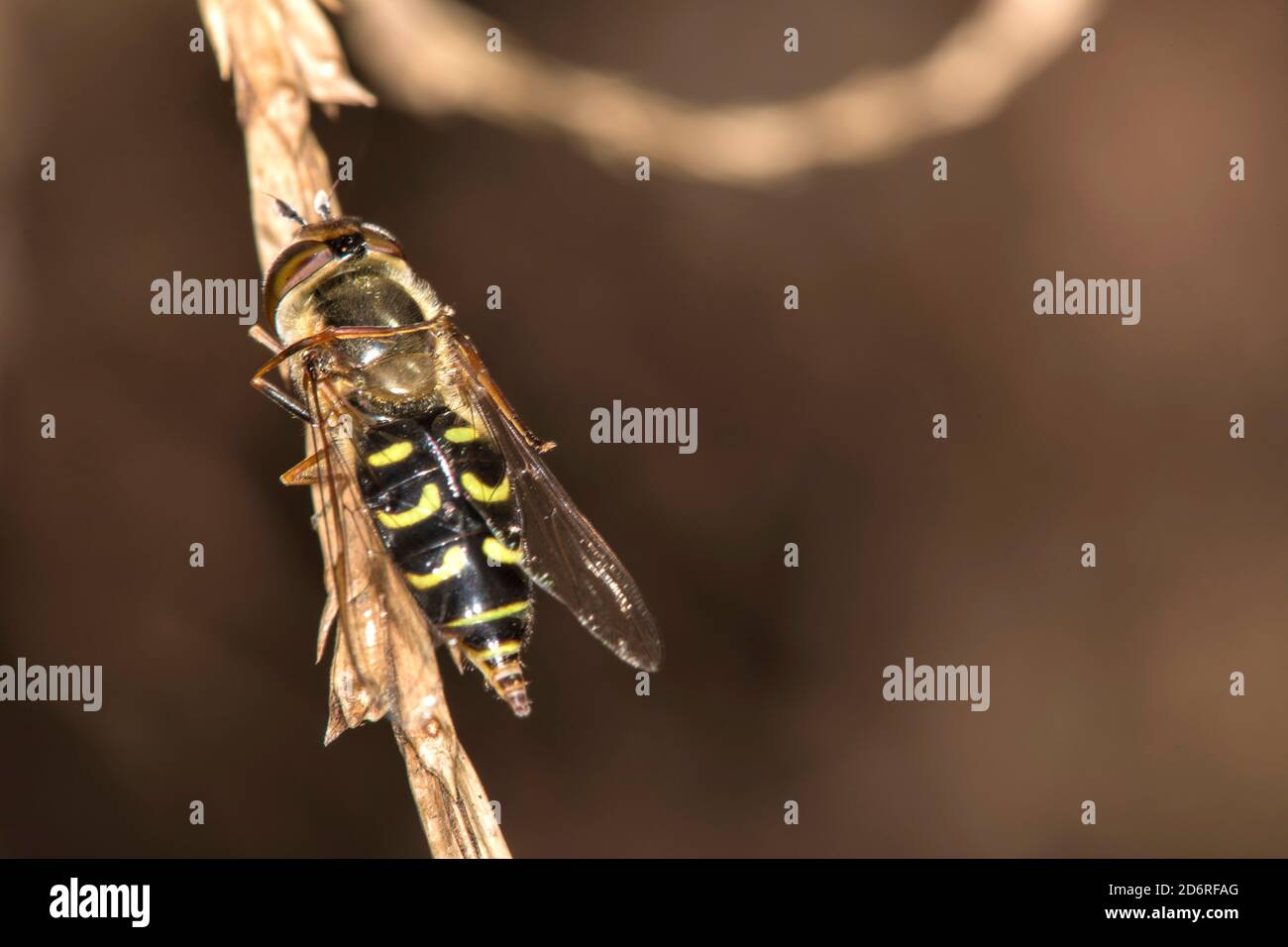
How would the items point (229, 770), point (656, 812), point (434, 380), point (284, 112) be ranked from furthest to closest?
point (656, 812), point (229, 770), point (434, 380), point (284, 112)

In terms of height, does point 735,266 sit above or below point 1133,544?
above

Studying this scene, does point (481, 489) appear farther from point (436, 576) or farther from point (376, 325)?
point (376, 325)

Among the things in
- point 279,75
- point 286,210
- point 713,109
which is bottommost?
point 286,210

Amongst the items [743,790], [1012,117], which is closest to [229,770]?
[743,790]

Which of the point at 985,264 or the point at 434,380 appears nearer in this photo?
the point at 434,380

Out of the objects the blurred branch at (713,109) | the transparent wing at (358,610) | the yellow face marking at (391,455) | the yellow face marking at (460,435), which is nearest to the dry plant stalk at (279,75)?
the transparent wing at (358,610)

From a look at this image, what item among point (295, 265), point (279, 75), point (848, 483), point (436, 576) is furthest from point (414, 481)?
point (848, 483)

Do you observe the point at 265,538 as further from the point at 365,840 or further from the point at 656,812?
the point at 656,812

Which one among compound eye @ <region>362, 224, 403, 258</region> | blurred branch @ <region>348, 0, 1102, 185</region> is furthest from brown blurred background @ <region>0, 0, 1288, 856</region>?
compound eye @ <region>362, 224, 403, 258</region>
